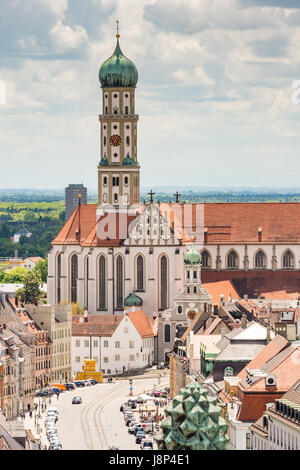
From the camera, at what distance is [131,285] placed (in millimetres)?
175750

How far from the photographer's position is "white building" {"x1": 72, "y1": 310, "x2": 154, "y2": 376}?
529 ft

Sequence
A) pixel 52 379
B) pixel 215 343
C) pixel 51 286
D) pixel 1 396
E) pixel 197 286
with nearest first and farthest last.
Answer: pixel 215 343 < pixel 1 396 < pixel 52 379 < pixel 197 286 < pixel 51 286

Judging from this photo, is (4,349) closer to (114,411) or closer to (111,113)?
(114,411)

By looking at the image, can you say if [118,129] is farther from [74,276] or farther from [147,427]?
[147,427]

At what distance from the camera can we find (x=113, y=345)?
16225 cm

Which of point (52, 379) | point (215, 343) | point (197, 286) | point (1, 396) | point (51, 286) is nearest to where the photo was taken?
point (215, 343)

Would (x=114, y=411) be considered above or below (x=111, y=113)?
below

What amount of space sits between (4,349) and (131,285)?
40.1 m

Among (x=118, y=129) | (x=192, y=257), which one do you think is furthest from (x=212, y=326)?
(x=118, y=129)

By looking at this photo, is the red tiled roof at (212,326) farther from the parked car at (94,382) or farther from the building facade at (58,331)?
the building facade at (58,331)

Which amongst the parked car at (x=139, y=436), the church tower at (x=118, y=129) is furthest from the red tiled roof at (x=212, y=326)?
the church tower at (x=118, y=129)

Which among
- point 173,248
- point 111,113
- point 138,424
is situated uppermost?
point 111,113

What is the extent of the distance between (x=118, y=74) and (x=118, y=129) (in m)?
5.64

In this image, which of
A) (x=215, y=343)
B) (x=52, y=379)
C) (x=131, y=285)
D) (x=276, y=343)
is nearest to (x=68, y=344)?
(x=52, y=379)
